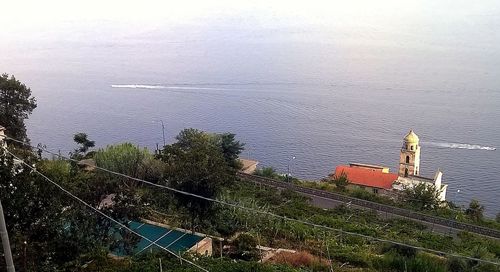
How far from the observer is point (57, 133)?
28.7 meters

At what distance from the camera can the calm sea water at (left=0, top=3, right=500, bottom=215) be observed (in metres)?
28.0

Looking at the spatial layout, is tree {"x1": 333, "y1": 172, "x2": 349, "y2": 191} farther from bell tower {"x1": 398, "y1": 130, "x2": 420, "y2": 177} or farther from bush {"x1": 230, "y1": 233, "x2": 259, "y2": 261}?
bush {"x1": 230, "y1": 233, "x2": 259, "y2": 261}

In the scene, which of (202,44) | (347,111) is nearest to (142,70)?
(202,44)

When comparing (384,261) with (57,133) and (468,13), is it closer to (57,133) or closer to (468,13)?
(57,133)

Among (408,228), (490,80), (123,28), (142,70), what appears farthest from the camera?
(123,28)

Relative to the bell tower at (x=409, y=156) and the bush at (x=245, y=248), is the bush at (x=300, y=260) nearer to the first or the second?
the bush at (x=245, y=248)

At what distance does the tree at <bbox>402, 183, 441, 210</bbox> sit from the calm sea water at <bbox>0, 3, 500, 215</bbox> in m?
5.88

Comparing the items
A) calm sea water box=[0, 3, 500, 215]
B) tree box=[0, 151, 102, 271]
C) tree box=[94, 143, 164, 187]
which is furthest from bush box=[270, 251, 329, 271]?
calm sea water box=[0, 3, 500, 215]

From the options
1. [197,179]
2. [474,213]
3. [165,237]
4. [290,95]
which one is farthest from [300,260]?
[290,95]

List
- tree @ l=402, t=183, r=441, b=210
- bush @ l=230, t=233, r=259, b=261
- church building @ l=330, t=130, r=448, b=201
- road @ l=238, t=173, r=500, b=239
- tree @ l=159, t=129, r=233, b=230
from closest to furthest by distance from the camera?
bush @ l=230, t=233, r=259, b=261
tree @ l=159, t=129, r=233, b=230
road @ l=238, t=173, r=500, b=239
tree @ l=402, t=183, r=441, b=210
church building @ l=330, t=130, r=448, b=201


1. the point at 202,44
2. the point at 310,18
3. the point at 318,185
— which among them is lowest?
the point at 318,185

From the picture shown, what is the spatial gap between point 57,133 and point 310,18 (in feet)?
200

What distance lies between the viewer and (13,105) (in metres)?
13.9

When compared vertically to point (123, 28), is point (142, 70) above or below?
below
